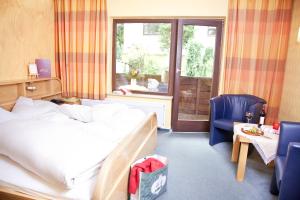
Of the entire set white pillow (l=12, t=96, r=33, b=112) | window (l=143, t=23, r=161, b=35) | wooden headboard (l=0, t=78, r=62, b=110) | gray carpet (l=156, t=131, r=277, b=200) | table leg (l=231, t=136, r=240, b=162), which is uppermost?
window (l=143, t=23, r=161, b=35)

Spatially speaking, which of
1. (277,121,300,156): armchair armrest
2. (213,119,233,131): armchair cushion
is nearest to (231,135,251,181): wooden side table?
(277,121,300,156): armchair armrest

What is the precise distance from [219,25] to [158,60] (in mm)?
1181

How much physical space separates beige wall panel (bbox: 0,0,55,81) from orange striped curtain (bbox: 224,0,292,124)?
2.96m

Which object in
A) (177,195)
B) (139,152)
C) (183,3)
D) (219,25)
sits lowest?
(177,195)

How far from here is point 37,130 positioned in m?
1.66

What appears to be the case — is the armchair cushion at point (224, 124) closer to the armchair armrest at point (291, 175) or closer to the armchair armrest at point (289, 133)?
the armchair armrest at point (289, 133)

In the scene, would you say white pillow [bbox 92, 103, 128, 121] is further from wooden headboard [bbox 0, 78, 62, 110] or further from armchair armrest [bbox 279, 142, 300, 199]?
armchair armrest [bbox 279, 142, 300, 199]

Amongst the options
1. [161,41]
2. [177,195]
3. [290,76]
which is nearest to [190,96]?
[161,41]

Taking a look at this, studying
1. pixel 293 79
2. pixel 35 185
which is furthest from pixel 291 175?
pixel 293 79

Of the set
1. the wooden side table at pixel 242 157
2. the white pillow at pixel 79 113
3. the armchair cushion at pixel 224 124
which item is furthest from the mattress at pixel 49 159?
the armchair cushion at pixel 224 124

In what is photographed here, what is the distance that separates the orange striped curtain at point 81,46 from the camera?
148 inches

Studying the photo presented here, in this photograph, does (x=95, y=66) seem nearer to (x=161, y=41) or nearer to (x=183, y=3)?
(x=161, y=41)

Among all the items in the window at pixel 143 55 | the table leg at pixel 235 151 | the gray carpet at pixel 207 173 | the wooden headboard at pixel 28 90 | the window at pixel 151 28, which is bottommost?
the gray carpet at pixel 207 173

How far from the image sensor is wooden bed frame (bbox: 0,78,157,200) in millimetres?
1388
